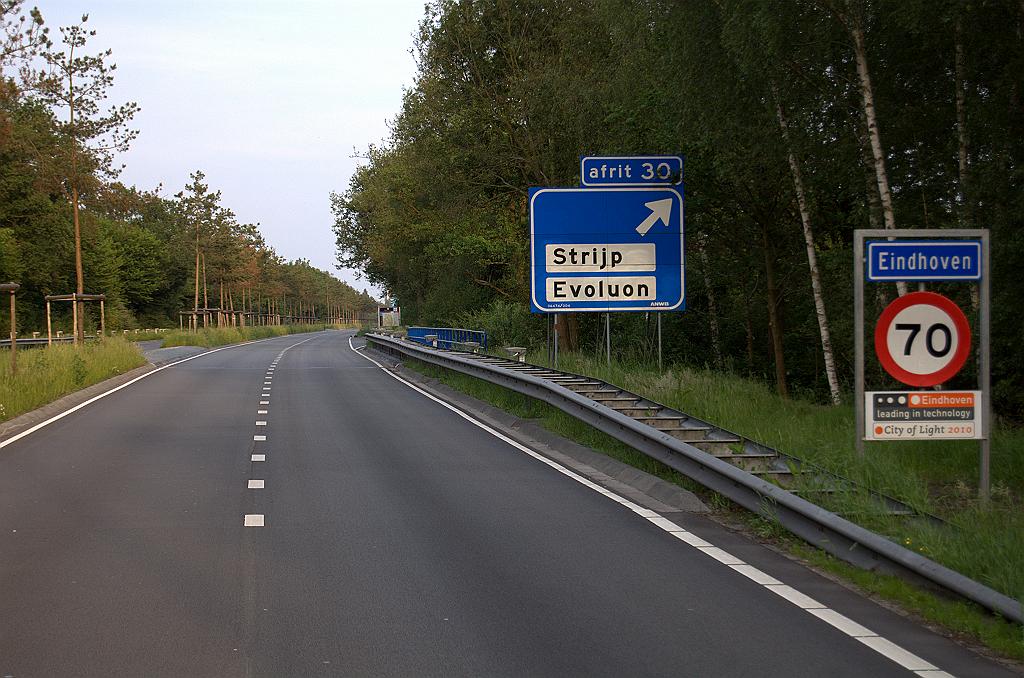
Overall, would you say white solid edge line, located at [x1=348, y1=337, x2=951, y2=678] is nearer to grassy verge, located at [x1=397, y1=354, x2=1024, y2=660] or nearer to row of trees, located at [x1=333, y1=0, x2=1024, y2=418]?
grassy verge, located at [x1=397, y1=354, x2=1024, y2=660]

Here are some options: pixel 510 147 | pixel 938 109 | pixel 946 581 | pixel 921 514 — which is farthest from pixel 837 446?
pixel 510 147

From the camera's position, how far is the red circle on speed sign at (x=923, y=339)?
354 inches

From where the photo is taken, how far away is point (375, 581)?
715 cm

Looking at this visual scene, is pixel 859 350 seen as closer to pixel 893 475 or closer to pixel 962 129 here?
pixel 893 475

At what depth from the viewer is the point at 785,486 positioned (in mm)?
9117

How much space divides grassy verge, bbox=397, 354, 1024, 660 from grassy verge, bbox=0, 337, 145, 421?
912cm

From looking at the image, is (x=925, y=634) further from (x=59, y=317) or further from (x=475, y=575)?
(x=59, y=317)

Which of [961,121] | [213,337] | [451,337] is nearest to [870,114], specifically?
[961,121]

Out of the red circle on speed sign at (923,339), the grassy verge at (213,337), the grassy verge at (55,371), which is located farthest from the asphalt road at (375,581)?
the grassy verge at (213,337)

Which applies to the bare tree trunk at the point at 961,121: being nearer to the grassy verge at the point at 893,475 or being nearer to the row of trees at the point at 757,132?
the row of trees at the point at 757,132

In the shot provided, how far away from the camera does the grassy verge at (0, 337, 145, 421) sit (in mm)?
20578

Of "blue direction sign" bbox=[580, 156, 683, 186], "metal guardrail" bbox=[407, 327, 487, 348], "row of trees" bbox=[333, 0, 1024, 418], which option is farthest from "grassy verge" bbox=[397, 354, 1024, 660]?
"metal guardrail" bbox=[407, 327, 487, 348]

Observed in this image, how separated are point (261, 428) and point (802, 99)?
34.5 ft

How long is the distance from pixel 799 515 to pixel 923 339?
2045mm
